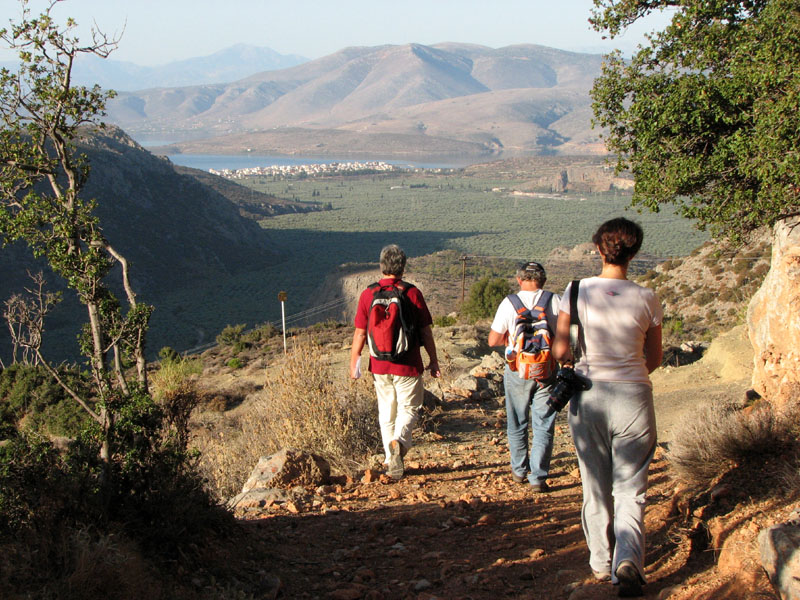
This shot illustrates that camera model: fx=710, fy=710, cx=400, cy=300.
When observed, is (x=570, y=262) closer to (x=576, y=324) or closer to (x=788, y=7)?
(x=788, y=7)

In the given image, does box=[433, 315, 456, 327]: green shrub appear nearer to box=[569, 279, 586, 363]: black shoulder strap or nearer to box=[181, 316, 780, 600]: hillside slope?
box=[181, 316, 780, 600]: hillside slope

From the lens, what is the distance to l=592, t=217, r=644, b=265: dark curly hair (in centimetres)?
327

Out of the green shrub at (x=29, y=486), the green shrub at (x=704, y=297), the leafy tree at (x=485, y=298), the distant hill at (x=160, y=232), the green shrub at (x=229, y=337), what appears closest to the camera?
the green shrub at (x=29, y=486)

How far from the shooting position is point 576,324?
3359mm

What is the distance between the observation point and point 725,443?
4.25 meters

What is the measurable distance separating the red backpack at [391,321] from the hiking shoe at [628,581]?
7.26 feet

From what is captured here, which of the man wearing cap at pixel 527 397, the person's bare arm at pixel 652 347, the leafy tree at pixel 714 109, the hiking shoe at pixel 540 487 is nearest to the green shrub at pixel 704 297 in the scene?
the leafy tree at pixel 714 109

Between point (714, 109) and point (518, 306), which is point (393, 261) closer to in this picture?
point (518, 306)

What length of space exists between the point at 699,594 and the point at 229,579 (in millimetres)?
2128

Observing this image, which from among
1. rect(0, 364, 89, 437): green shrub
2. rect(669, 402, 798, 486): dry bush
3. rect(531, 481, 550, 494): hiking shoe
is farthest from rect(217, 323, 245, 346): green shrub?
rect(669, 402, 798, 486): dry bush

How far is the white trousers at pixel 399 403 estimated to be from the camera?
203 inches

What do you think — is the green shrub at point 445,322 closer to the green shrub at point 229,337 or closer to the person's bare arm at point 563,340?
the green shrub at point 229,337

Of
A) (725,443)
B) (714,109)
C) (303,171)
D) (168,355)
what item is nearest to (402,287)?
(725,443)

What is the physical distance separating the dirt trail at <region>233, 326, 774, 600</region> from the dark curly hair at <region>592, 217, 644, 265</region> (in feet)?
4.87
